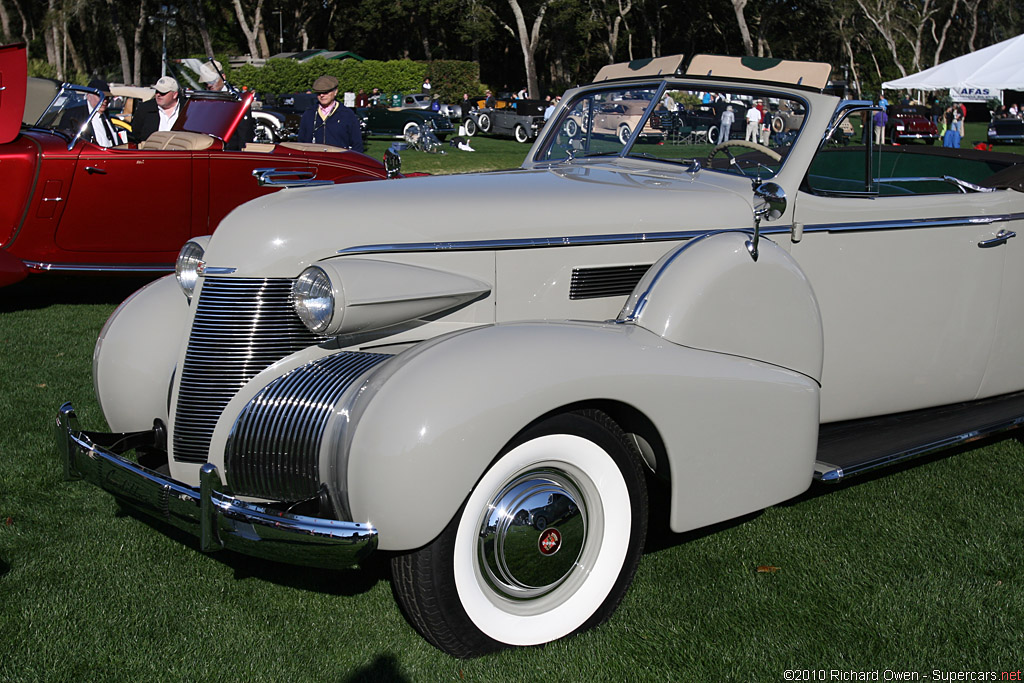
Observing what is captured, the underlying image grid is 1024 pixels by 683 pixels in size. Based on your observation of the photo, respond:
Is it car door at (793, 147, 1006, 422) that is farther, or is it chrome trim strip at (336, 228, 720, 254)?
car door at (793, 147, 1006, 422)

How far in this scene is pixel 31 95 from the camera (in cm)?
878

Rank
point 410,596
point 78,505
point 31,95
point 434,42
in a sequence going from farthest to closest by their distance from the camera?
1. point 434,42
2. point 31,95
3. point 78,505
4. point 410,596

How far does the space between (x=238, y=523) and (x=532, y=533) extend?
33.1 inches

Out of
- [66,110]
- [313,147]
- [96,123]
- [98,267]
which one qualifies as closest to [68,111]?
[66,110]

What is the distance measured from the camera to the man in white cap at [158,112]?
8.63m

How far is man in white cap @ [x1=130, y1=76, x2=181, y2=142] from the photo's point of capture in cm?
863

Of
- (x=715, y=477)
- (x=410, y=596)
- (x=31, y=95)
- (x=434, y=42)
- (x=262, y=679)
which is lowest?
(x=262, y=679)

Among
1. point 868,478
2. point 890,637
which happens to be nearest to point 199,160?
point 868,478

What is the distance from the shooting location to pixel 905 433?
379 cm

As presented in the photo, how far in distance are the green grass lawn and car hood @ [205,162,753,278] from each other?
1141 millimetres

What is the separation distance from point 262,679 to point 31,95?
7865mm

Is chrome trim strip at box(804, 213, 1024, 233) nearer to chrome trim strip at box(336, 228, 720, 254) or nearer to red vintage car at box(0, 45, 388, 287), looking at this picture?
chrome trim strip at box(336, 228, 720, 254)

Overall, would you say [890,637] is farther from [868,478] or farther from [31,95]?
[31,95]

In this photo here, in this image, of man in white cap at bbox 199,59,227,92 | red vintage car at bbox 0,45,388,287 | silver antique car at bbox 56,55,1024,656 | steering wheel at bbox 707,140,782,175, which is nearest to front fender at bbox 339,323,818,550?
silver antique car at bbox 56,55,1024,656
